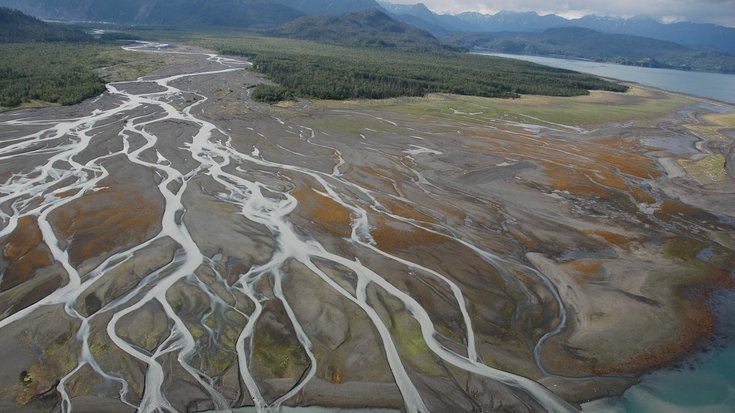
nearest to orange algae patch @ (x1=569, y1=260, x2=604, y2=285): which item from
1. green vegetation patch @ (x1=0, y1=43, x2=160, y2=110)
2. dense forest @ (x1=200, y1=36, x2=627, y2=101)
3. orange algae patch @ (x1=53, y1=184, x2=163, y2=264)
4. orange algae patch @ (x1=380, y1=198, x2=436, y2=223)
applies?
orange algae patch @ (x1=380, y1=198, x2=436, y2=223)

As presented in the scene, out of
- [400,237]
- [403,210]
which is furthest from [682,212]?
[400,237]

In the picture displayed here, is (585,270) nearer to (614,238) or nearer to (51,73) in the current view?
(614,238)

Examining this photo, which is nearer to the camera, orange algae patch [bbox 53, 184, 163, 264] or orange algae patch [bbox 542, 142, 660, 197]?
orange algae patch [bbox 53, 184, 163, 264]

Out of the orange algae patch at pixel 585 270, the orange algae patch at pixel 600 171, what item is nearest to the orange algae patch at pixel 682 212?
the orange algae patch at pixel 600 171

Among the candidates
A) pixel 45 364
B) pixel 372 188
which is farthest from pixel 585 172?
pixel 45 364

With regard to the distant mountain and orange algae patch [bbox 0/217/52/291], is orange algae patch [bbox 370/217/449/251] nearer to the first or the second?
orange algae patch [bbox 0/217/52/291]
